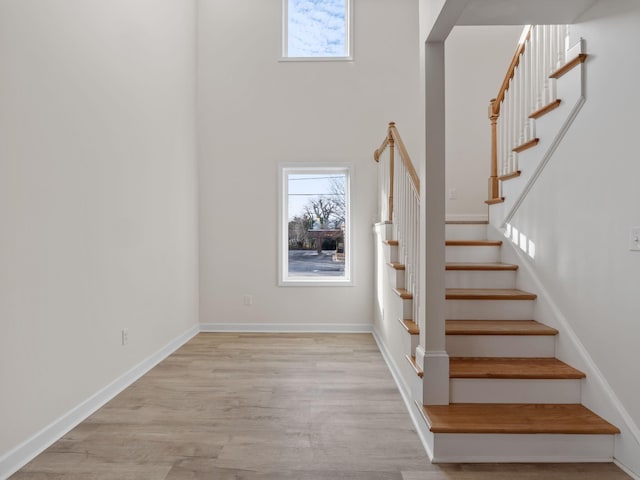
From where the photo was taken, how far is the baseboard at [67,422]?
1.98 metres

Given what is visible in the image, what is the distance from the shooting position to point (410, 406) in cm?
261

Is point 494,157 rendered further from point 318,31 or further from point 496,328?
point 318,31

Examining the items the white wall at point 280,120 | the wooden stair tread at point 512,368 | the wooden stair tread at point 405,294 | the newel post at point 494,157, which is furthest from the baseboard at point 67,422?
the newel post at point 494,157

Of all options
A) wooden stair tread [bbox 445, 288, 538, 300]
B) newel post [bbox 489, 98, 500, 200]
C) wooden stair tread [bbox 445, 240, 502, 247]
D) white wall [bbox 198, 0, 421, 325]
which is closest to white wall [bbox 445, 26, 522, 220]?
white wall [bbox 198, 0, 421, 325]

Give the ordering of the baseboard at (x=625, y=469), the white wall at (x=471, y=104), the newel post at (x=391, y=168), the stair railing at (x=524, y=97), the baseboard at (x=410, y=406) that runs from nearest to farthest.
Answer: the baseboard at (x=625, y=469) → the baseboard at (x=410, y=406) → the stair railing at (x=524, y=97) → the newel post at (x=391, y=168) → the white wall at (x=471, y=104)

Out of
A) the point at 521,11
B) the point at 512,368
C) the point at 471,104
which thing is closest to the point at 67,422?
the point at 512,368

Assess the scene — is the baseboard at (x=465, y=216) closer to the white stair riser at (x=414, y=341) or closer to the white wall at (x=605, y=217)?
the white wall at (x=605, y=217)

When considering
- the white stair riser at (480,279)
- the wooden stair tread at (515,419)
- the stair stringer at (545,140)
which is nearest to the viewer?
the wooden stair tread at (515,419)

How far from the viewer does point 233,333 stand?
4684 mm

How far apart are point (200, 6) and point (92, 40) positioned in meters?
2.47

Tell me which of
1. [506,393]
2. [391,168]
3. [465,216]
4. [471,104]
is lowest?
[506,393]

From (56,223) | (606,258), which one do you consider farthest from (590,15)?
(56,223)

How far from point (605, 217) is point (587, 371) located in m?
0.86

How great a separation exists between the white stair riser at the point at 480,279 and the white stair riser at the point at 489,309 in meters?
0.31
